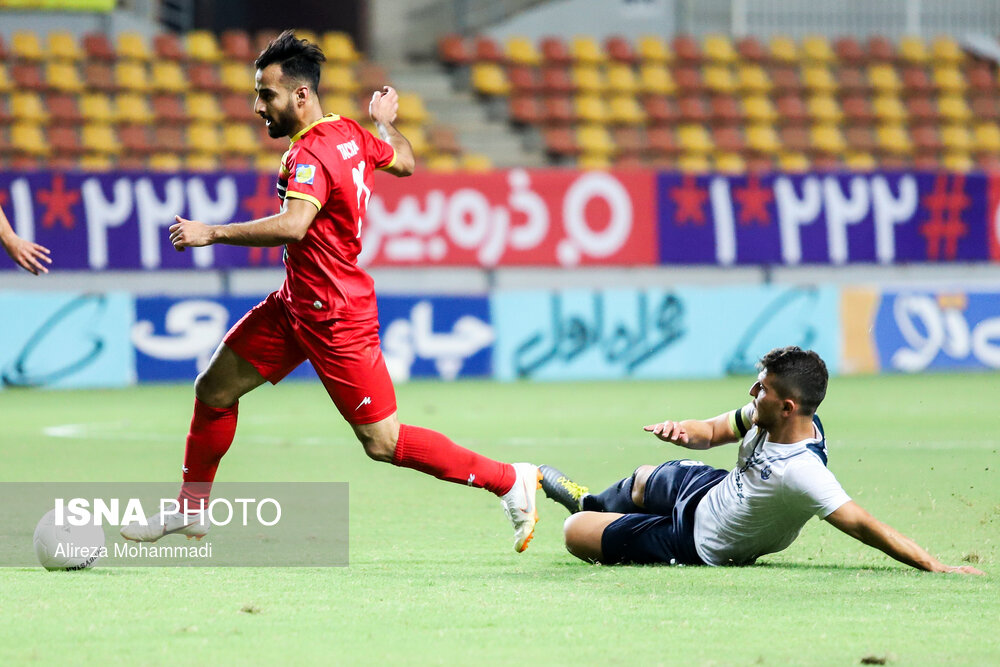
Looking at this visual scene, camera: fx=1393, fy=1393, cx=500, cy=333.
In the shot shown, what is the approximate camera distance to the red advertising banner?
1586 cm

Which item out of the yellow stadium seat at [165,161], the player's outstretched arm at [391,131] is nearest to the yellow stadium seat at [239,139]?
the yellow stadium seat at [165,161]

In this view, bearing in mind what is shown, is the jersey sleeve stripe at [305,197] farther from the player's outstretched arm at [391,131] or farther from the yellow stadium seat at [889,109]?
the yellow stadium seat at [889,109]

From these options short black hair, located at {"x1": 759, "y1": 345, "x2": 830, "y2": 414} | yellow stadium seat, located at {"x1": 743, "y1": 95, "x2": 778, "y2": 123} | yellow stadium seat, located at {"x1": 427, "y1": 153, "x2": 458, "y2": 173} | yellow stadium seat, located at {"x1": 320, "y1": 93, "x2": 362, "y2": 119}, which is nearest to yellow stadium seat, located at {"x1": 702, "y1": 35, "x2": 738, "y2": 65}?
yellow stadium seat, located at {"x1": 743, "y1": 95, "x2": 778, "y2": 123}

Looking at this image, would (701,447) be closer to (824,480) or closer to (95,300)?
(824,480)

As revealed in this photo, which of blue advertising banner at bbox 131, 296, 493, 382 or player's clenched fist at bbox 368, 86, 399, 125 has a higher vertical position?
player's clenched fist at bbox 368, 86, 399, 125

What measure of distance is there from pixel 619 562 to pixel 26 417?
7.46 meters

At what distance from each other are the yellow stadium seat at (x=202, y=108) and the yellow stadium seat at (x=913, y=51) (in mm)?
10920

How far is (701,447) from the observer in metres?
5.07

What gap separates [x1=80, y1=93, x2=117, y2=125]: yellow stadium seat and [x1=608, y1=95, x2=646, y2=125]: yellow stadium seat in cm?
680

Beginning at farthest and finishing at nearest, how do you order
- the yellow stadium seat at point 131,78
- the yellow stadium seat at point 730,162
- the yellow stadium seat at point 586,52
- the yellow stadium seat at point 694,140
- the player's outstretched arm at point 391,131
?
the yellow stadium seat at point 586,52 → the yellow stadium seat at point 694,140 → the yellow stadium seat at point 730,162 → the yellow stadium seat at point 131,78 → the player's outstretched arm at point 391,131

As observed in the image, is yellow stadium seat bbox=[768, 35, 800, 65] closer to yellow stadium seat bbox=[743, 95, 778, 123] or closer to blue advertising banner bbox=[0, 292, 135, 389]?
yellow stadium seat bbox=[743, 95, 778, 123]

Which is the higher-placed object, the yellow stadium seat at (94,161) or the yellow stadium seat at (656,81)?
the yellow stadium seat at (656,81)

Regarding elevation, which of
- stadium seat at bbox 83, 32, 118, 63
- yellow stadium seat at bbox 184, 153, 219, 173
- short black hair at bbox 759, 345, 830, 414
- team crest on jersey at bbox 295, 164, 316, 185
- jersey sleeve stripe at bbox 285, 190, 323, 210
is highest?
stadium seat at bbox 83, 32, 118, 63

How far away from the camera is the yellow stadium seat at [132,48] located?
18.0 meters
